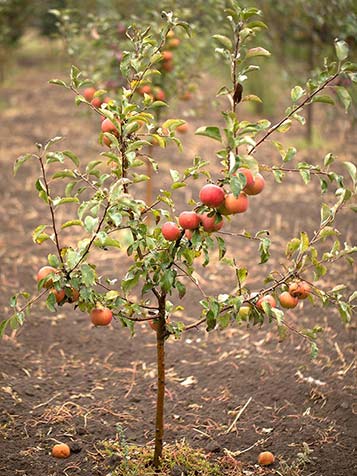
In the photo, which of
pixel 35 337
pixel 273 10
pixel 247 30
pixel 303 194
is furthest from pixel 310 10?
pixel 247 30

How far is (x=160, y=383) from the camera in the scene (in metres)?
2.25

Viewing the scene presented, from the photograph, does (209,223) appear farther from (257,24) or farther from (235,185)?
(257,24)

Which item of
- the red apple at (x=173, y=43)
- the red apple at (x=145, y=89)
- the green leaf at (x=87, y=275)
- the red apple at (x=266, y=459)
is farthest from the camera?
the red apple at (x=173, y=43)

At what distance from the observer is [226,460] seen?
2420 millimetres

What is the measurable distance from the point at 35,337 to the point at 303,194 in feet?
9.87

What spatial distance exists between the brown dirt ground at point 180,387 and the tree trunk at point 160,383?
0.22 metres

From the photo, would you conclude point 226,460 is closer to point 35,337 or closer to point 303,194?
point 35,337

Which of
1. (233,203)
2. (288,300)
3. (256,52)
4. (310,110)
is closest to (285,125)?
(256,52)

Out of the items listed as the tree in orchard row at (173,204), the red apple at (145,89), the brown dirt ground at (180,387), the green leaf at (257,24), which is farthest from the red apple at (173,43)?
the green leaf at (257,24)

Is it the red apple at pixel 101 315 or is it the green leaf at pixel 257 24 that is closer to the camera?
the green leaf at pixel 257 24

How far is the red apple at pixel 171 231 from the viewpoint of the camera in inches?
75.4

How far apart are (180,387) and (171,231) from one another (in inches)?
48.3

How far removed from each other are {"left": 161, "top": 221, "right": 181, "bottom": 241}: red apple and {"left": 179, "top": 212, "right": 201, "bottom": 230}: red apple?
3.0 inches

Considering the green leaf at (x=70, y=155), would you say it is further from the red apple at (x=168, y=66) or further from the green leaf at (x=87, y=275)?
the red apple at (x=168, y=66)
